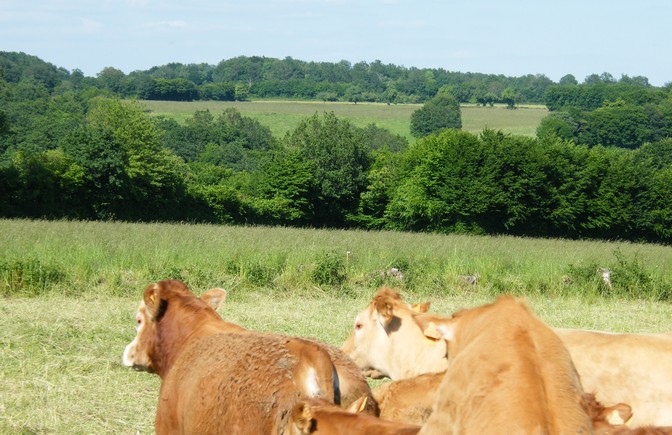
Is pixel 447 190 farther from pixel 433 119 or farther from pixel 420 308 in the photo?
pixel 433 119

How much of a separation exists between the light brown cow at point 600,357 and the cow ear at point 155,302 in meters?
1.67

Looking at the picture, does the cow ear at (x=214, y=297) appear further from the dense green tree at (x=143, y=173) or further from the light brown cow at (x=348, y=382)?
the dense green tree at (x=143, y=173)

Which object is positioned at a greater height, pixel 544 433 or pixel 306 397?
pixel 544 433

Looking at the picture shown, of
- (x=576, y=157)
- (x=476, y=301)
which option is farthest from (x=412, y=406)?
(x=576, y=157)

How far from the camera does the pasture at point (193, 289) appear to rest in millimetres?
8781

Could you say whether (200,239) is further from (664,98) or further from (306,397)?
(664,98)

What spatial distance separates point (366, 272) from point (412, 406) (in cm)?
1288

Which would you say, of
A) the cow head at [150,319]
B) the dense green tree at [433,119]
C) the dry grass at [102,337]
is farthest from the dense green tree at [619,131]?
the cow head at [150,319]

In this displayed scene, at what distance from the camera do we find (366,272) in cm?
1878

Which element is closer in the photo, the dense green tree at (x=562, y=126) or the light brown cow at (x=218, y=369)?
the light brown cow at (x=218, y=369)

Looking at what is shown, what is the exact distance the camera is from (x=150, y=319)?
21.3 feet

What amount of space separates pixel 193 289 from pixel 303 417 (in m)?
12.8

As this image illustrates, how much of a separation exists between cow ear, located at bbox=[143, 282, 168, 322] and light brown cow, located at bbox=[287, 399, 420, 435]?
2.38m

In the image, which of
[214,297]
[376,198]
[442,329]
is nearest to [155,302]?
[214,297]
